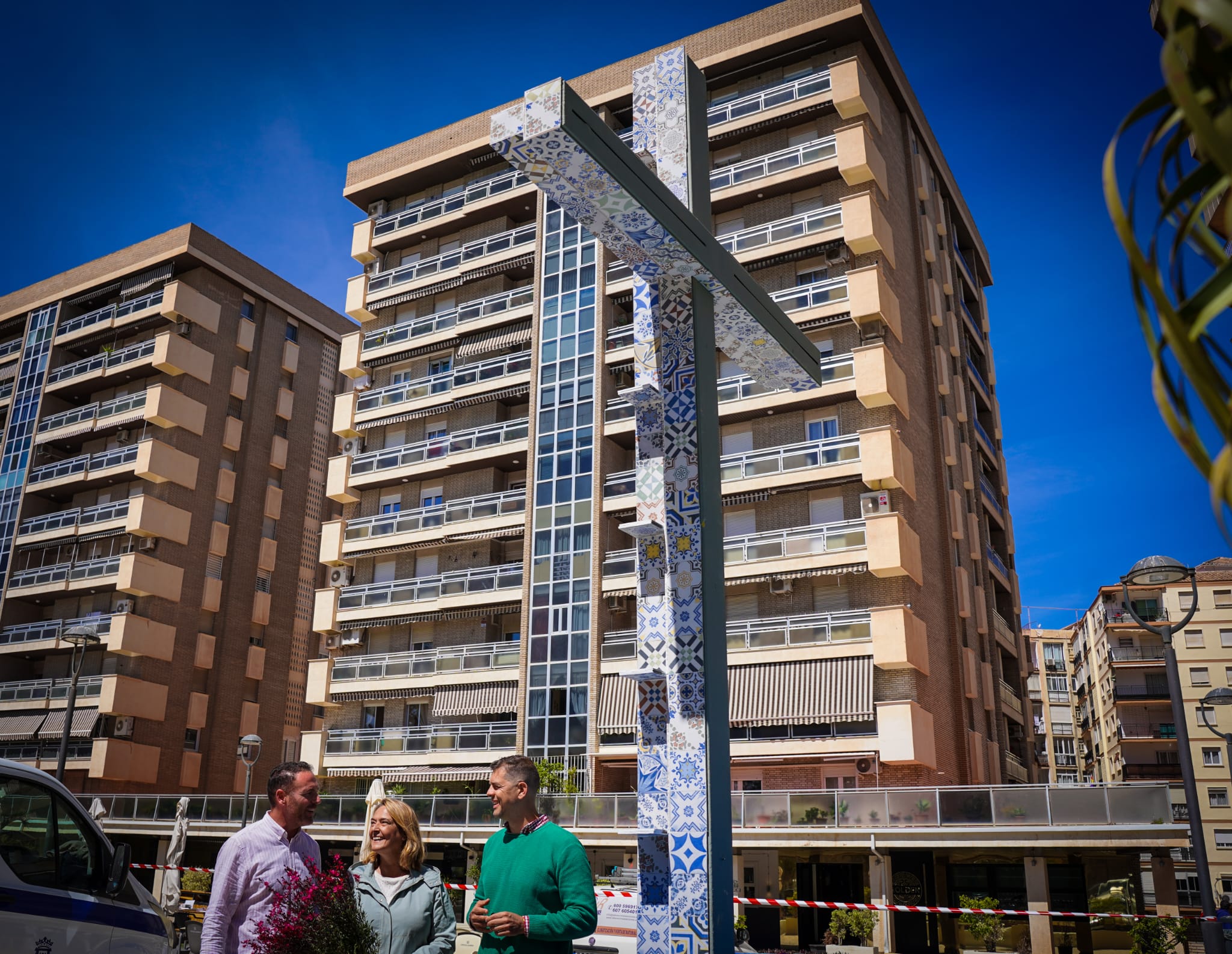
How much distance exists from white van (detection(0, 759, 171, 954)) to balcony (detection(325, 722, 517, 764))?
28148mm

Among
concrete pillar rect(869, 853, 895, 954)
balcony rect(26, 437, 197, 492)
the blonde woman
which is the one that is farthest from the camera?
balcony rect(26, 437, 197, 492)

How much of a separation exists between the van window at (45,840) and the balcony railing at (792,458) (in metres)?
25.3

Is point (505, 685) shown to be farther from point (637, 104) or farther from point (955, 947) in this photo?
point (637, 104)

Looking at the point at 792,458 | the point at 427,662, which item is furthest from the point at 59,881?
the point at 427,662

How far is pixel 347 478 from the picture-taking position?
1651 inches

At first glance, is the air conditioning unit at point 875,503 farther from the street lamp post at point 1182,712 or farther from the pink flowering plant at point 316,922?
the pink flowering plant at point 316,922

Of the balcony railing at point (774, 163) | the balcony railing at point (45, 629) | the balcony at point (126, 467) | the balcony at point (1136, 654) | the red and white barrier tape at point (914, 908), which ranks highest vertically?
the balcony railing at point (774, 163)

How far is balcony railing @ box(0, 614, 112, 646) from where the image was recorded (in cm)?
4200

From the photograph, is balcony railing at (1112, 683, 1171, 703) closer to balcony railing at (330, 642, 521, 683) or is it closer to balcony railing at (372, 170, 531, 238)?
balcony railing at (330, 642, 521, 683)

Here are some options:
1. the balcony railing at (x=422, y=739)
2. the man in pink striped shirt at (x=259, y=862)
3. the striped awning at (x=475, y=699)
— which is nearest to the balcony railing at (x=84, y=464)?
the balcony railing at (x=422, y=739)

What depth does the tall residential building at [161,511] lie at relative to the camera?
42.1 m

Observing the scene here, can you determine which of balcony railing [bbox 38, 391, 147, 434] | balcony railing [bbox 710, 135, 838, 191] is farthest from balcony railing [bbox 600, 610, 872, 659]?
balcony railing [bbox 38, 391, 147, 434]

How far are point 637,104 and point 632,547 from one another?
2577 centimetres

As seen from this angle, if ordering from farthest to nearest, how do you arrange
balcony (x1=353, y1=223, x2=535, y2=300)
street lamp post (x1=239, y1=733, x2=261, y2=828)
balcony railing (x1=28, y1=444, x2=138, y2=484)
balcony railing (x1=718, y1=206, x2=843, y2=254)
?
balcony railing (x1=28, y1=444, x2=138, y2=484), balcony (x1=353, y1=223, x2=535, y2=300), balcony railing (x1=718, y1=206, x2=843, y2=254), street lamp post (x1=239, y1=733, x2=261, y2=828)
